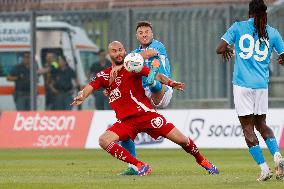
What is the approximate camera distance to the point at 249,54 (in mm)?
15133

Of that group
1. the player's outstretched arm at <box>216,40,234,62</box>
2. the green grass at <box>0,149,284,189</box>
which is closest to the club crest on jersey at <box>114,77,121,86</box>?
the green grass at <box>0,149,284,189</box>

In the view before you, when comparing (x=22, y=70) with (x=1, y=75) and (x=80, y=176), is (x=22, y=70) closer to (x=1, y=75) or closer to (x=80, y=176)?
(x=1, y=75)

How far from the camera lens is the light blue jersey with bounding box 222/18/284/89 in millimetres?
15102

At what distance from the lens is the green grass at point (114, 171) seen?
568 inches

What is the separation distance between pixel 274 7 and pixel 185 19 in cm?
240

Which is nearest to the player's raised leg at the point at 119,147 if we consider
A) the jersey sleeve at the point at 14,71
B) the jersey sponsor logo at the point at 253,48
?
the jersey sponsor logo at the point at 253,48

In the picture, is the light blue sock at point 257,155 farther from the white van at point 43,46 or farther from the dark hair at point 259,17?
the white van at point 43,46

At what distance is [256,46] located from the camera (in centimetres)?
1513

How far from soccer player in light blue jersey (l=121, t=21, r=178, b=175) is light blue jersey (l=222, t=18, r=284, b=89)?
1473 mm

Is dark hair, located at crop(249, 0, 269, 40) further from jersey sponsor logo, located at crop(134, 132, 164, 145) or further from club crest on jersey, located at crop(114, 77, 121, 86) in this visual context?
jersey sponsor logo, located at crop(134, 132, 164, 145)

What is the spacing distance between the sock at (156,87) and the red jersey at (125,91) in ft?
0.68

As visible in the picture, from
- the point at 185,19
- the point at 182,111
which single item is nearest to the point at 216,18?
the point at 185,19

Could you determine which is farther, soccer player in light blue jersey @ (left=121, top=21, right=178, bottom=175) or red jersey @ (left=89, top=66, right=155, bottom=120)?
soccer player in light blue jersey @ (left=121, top=21, right=178, bottom=175)

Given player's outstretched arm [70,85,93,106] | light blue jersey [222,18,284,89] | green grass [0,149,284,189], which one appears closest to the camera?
green grass [0,149,284,189]
